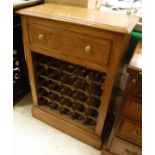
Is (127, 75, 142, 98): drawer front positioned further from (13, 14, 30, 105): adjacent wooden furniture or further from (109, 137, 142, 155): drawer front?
(13, 14, 30, 105): adjacent wooden furniture

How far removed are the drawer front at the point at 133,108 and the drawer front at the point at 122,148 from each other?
229mm

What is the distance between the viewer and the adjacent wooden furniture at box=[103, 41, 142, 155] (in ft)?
2.41

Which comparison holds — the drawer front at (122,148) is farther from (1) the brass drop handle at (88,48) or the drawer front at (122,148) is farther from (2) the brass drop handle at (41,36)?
(2) the brass drop handle at (41,36)

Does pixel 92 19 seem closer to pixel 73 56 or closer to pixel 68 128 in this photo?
pixel 73 56

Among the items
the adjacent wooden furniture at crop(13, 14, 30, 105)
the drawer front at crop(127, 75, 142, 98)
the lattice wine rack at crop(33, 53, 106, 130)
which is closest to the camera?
the drawer front at crop(127, 75, 142, 98)

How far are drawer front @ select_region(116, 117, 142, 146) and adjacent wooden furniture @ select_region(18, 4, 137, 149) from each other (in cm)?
15

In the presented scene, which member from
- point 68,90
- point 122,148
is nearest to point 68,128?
point 68,90

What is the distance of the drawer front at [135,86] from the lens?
73cm

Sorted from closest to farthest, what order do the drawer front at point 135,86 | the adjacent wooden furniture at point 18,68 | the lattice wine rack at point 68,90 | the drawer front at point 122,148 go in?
the drawer front at point 135,86
the drawer front at point 122,148
the lattice wine rack at point 68,90
the adjacent wooden furniture at point 18,68

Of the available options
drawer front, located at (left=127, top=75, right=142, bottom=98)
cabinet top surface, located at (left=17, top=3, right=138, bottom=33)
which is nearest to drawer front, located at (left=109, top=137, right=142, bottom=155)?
drawer front, located at (left=127, top=75, right=142, bottom=98)

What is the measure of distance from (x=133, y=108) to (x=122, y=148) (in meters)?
0.35

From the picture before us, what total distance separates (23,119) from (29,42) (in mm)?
748

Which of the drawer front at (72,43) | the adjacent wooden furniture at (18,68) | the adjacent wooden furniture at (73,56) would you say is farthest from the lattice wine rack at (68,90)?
the adjacent wooden furniture at (18,68)
